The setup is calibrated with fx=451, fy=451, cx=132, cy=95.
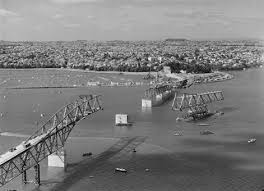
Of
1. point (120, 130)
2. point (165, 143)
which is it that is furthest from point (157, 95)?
point (165, 143)

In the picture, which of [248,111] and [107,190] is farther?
[248,111]

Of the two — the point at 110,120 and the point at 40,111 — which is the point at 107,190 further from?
the point at 40,111

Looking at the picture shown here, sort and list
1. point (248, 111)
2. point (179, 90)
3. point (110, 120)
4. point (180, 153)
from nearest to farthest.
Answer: point (180, 153), point (110, 120), point (248, 111), point (179, 90)

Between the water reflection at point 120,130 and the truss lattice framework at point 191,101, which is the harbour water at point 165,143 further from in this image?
the truss lattice framework at point 191,101

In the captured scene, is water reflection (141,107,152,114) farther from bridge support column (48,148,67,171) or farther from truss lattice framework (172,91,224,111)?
bridge support column (48,148,67,171)

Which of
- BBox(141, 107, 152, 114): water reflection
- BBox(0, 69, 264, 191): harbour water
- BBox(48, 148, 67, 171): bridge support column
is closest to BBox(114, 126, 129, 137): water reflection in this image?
BBox(0, 69, 264, 191): harbour water

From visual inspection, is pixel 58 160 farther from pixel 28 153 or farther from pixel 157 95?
pixel 157 95

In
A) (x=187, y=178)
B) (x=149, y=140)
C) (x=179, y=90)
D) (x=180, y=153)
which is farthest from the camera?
(x=179, y=90)

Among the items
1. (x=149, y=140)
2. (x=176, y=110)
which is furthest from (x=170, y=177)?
(x=176, y=110)
